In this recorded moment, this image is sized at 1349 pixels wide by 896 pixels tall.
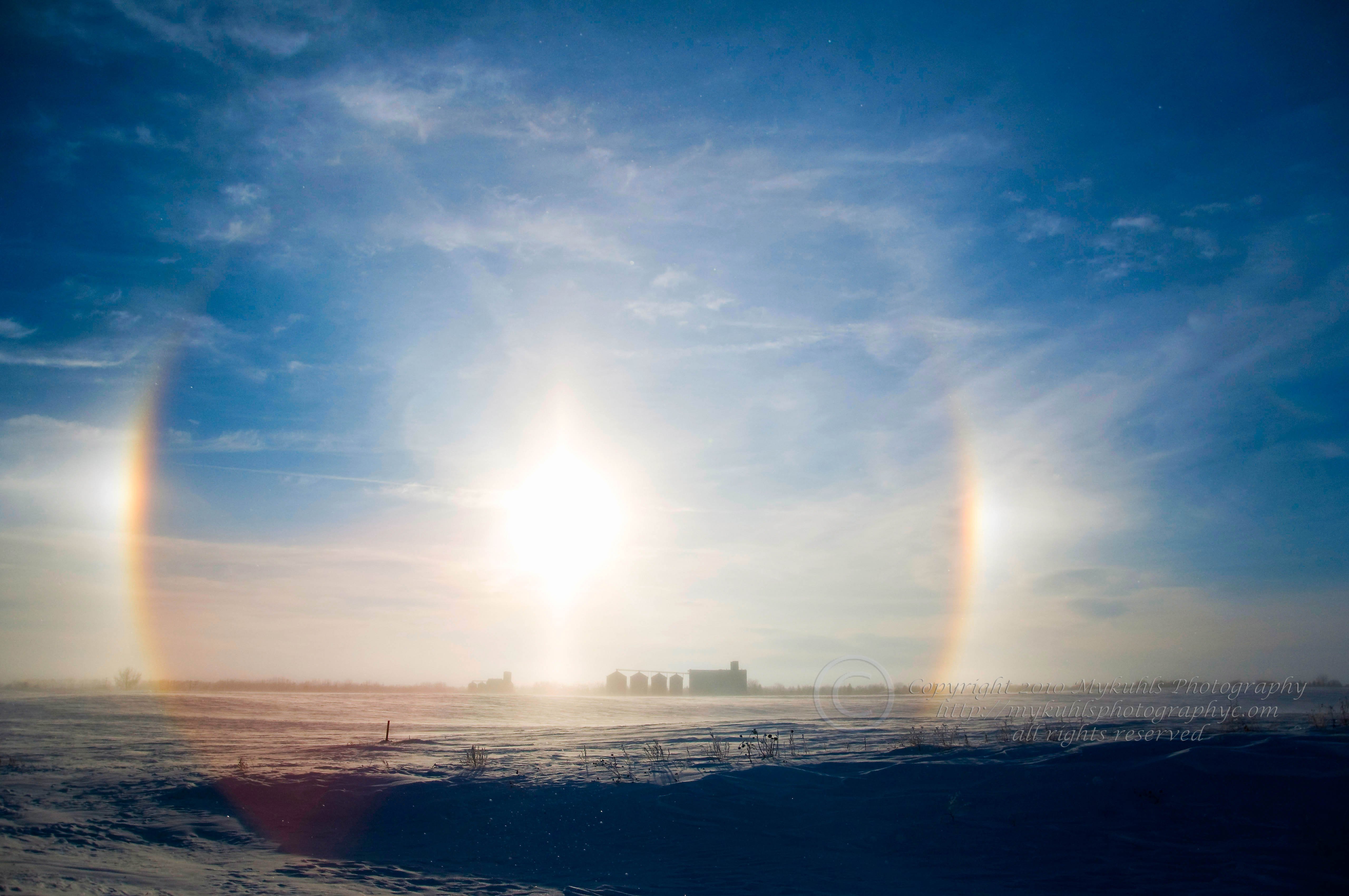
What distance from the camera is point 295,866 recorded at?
16641 millimetres

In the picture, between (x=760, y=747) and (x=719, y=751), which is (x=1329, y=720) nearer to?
(x=760, y=747)

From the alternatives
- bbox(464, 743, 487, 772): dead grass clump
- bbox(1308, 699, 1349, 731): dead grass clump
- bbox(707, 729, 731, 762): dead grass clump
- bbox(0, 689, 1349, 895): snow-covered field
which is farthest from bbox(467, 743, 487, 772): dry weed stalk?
bbox(1308, 699, 1349, 731): dead grass clump

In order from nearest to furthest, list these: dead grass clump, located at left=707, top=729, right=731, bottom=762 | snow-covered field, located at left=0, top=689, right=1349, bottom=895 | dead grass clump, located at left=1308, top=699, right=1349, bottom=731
Result: 1. snow-covered field, located at left=0, top=689, right=1349, bottom=895
2. dead grass clump, located at left=707, top=729, right=731, bottom=762
3. dead grass clump, located at left=1308, top=699, right=1349, bottom=731

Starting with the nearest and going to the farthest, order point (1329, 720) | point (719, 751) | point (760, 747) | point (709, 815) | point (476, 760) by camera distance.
Answer: point (709, 815)
point (476, 760)
point (719, 751)
point (760, 747)
point (1329, 720)

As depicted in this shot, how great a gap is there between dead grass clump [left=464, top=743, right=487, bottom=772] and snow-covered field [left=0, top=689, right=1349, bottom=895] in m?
0.13

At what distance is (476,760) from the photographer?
27000 millimetres

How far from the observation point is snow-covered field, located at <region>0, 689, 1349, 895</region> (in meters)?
15.4

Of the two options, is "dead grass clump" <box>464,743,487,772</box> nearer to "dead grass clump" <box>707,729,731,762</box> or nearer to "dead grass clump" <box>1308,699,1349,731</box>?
"dead grass clump" <box>707,729,731,762</box>

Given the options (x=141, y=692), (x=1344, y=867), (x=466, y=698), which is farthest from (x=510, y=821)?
(x=141, y=692)

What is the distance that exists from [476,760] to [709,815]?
35.0ft

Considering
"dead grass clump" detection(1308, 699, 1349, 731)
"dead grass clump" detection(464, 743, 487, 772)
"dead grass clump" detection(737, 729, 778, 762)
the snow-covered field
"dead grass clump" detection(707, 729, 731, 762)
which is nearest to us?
the snow-covered field

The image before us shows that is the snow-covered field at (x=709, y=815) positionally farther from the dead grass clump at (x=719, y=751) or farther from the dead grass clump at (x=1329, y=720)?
the dead grass clump at (x=1329, y=720)

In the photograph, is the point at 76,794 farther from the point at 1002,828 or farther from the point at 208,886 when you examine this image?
the point at 1002,828

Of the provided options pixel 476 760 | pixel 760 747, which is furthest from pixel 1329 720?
pixel 476 760
